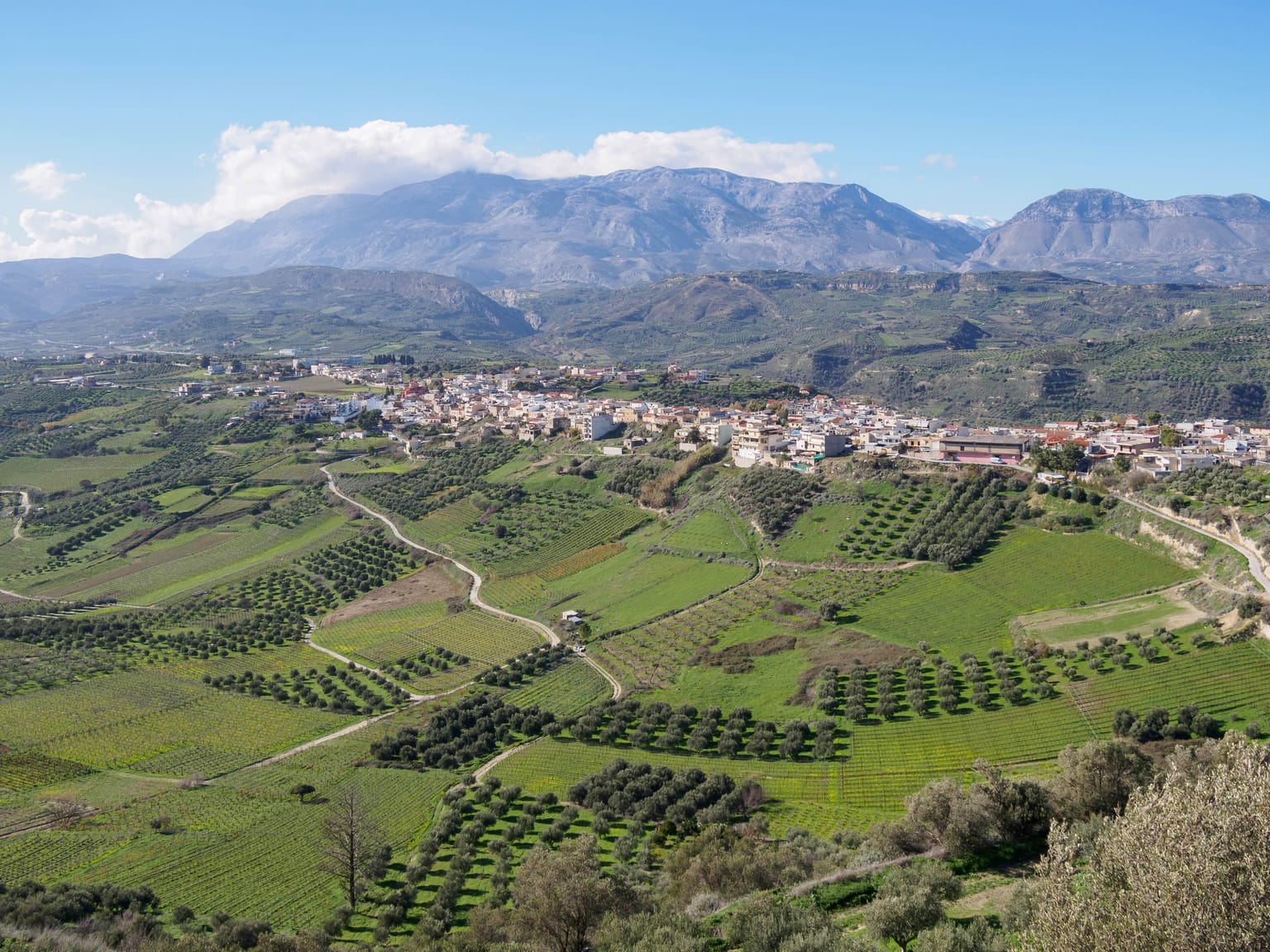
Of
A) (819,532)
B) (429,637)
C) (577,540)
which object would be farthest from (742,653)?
(577,540)

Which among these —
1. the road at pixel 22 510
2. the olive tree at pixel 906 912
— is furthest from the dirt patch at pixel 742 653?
the road at pixel 22 510

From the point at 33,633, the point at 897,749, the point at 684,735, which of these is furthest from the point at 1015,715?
the point at 33,633

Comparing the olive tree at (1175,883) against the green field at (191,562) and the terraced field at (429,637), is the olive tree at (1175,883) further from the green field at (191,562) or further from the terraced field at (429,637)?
the green field at (191,562)

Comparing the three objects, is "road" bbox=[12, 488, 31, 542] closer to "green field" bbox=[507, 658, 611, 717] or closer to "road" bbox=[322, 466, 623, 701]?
"road" bbox=[322, 466, 623, 701]

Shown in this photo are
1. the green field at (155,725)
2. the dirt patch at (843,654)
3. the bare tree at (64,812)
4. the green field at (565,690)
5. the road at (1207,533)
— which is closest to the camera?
the bare tree at (64,812)

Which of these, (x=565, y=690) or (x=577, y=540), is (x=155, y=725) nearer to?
(x=565, y=690)

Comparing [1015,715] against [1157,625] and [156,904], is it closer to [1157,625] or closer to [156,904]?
[1157,625]
